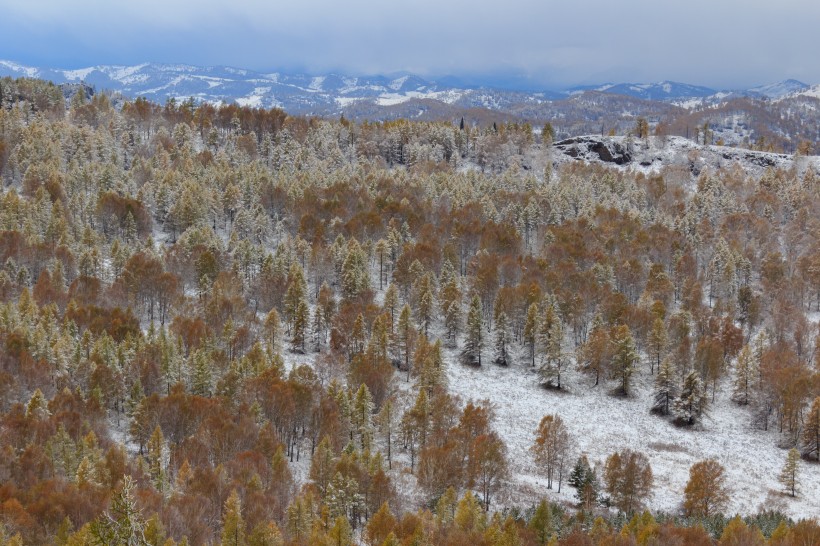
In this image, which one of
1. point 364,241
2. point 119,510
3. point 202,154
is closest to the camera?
point 119,510

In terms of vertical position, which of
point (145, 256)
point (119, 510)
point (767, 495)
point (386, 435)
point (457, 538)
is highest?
point (119, 510)

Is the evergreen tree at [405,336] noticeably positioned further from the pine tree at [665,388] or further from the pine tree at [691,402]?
the pine tree at [691,402]

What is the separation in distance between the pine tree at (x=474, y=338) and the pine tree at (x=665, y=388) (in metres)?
24.5

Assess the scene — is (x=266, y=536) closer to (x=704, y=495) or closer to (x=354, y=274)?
(x=704, y=495)

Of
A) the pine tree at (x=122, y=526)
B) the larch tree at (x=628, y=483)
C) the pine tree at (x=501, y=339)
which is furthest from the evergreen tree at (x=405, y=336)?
the pine tree at (x=122, y=526)

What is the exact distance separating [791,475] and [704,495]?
14224 millimetres

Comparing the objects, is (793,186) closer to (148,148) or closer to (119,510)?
(148,148)

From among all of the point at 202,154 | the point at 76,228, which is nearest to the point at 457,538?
the point at 76,228

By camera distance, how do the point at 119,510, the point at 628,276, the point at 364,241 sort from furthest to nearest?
the point at 364,241
the point at 628,276
the point at 119,510

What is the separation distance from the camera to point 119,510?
14.3m

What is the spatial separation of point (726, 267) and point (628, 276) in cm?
1811

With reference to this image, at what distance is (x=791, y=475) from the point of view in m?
62.6

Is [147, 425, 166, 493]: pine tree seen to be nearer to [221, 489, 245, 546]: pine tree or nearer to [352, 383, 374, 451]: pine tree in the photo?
[221, 489, 245, 546]: pine tree

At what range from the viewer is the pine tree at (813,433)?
70.1m
